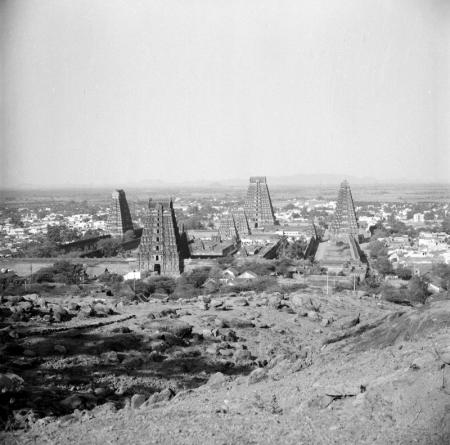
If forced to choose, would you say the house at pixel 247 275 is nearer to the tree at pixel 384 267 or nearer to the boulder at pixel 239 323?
the tree at pixel 384 267

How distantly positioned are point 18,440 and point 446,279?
24.7m

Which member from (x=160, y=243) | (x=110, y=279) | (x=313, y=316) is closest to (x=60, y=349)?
(x=313, y=316)

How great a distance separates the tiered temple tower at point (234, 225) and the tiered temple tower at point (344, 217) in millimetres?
8605

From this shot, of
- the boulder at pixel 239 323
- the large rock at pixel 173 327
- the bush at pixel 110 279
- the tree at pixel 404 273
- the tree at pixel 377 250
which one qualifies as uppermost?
the large rock at pixel 173 327

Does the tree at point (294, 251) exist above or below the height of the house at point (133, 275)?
below

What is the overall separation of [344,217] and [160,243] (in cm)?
2614

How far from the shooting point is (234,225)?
48.6 metres

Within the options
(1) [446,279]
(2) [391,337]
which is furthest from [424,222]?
(2) [391,337]

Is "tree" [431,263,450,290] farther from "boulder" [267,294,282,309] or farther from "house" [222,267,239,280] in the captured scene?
"boulder" [267,294,282,309]

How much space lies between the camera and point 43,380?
9.87 m

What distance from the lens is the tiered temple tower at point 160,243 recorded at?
103ft

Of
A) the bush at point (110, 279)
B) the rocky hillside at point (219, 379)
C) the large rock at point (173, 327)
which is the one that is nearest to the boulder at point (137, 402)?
the rocky hillside at point (219, 379)

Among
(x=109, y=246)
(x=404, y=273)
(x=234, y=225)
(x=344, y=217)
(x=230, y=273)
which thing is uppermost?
(x=234, y=225)

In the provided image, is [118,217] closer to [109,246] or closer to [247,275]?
[109,246]
